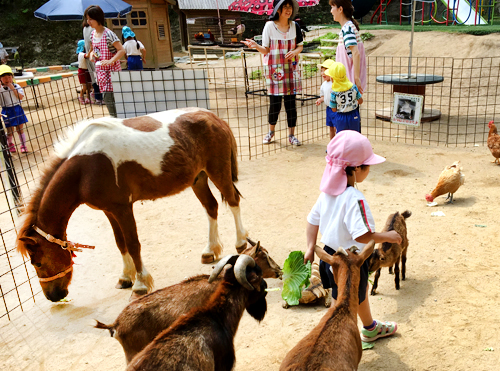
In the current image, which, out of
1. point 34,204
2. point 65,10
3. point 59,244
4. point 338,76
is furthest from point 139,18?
point 59,244

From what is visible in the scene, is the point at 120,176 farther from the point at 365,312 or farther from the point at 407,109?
the point at 407,109

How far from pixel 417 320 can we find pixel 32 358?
9.98 ft

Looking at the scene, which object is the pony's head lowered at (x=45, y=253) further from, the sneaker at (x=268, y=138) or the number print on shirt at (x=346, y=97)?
the sneaker at (x=268, y=138)

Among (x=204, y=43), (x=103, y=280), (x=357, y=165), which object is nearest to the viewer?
(x=357, y=165)

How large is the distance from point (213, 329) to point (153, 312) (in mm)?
538

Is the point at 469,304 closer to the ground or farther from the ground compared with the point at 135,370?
closer to the ground

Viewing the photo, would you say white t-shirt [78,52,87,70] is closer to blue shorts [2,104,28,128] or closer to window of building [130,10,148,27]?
blue shorts [2,104,28,128]

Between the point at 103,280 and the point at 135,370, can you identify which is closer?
the point at 135,370

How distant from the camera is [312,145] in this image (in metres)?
8.44

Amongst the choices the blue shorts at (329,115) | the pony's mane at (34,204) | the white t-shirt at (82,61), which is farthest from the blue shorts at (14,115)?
the blue shorts at (329,115)

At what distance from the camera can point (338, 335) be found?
8.17 feet

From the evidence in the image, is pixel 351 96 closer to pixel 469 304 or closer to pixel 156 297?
pixel 469 304

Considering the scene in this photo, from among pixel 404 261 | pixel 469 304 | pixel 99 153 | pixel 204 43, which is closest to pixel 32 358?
pixel 99 153

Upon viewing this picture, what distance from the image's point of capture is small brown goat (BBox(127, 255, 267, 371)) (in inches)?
93.4
